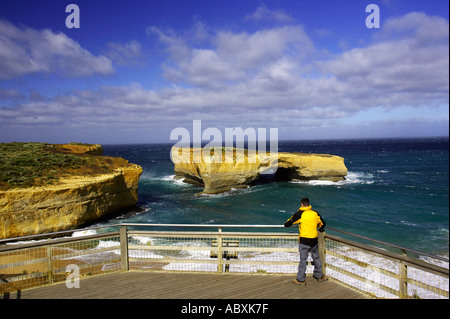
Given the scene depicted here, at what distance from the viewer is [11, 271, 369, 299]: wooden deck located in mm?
5430

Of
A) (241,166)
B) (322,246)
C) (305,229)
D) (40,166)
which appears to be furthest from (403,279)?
(241,166)

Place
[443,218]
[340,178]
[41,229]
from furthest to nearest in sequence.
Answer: [340,178], [443,218], [41,229]

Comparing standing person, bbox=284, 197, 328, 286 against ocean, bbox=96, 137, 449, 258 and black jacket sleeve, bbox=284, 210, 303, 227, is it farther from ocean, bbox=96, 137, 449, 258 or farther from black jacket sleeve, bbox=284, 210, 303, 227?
ocean, bbox=96, 137, 449, 258

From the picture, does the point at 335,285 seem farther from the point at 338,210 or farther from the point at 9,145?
the point at 9,145

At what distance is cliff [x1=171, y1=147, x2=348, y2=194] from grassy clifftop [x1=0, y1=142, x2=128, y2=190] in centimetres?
1101

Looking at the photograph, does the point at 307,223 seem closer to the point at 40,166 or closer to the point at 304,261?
the point at 304,261

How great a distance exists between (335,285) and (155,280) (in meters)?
4.06

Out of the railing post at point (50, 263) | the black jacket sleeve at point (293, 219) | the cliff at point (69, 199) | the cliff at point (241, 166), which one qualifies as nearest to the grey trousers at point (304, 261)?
the black jacket sleeve at point (293, 219)

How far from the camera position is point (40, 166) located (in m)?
20.0

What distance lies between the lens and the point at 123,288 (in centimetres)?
577

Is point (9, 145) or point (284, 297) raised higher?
point (9, 145)

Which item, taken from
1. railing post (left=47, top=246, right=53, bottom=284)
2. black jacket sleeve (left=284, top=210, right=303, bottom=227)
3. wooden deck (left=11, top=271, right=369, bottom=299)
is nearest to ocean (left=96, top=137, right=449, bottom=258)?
wooden deck (left=11, top=271, right=369, bottom=299)
